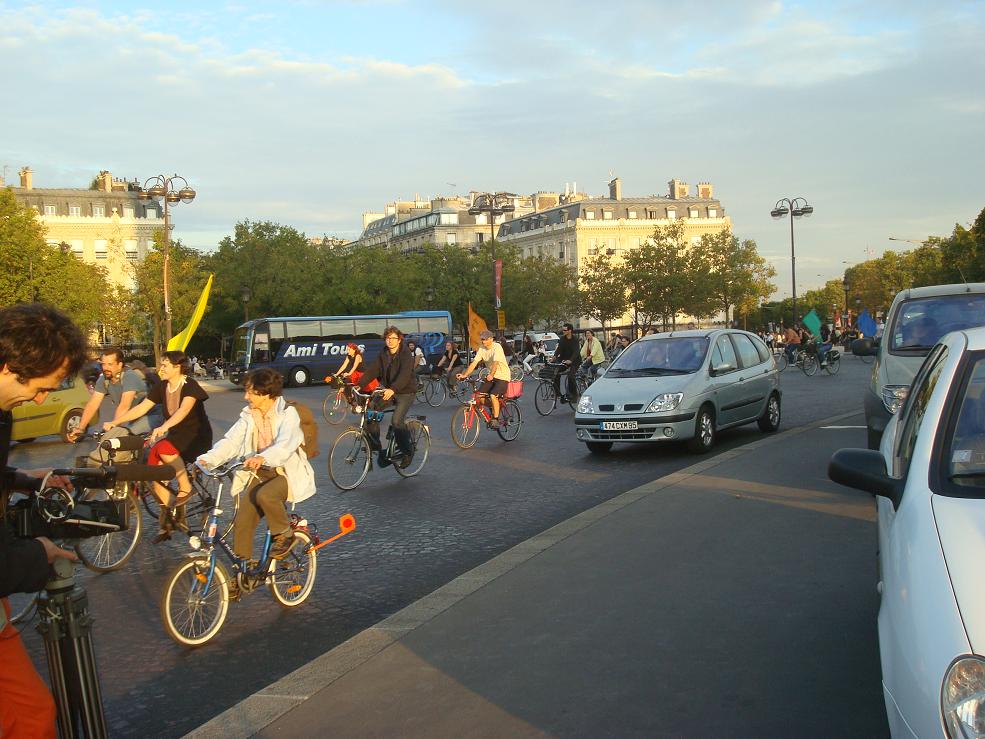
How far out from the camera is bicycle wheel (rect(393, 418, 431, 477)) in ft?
40.6

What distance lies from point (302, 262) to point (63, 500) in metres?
66.0

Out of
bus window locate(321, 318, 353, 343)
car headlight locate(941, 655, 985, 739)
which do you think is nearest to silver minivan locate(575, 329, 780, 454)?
car headlight locate(941, 655, 985, 739)

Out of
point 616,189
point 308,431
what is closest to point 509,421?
point 308,431

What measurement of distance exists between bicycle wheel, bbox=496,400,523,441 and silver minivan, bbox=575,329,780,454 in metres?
2.34

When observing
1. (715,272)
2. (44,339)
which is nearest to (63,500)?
(44,339)

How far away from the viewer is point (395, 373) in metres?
12.1

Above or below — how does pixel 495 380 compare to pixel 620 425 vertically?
above

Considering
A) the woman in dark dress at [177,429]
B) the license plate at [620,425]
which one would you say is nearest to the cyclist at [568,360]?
the license plate at [620,425]

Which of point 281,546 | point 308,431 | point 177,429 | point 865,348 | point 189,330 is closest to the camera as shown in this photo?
point 281,546

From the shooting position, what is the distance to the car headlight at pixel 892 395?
9578 millimetres

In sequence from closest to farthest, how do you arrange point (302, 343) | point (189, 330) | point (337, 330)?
1. point (189, 330)
2. point (302, 343)
3. point (337, 330)

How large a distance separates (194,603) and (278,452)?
1001mm

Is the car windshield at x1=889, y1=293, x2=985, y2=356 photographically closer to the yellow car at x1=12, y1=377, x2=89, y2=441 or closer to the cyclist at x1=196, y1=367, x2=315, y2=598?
the cyclist at x1=196, y1=367, x2=315, y2=598

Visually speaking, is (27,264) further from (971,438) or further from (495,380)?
(971,438)
